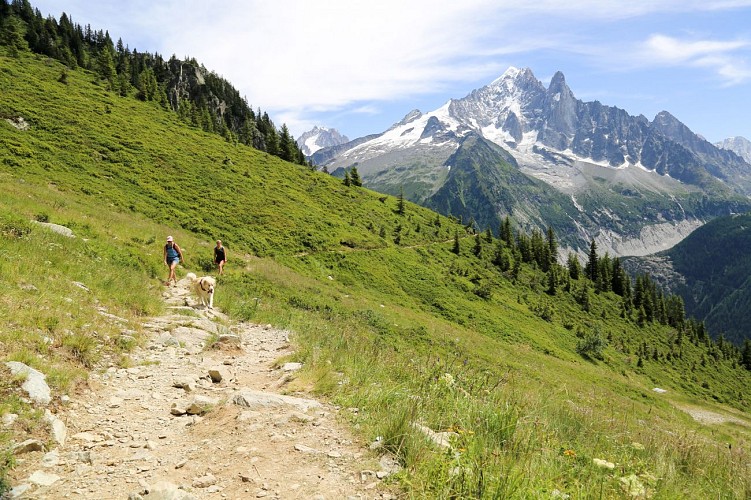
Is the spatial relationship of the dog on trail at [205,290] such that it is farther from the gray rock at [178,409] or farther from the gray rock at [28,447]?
the gray rock at [28,447]

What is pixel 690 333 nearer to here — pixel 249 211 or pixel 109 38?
pixel 249 211

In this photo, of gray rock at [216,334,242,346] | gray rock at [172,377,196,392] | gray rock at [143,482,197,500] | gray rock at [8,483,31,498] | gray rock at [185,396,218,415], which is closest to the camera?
gray rock at [8,483,31,498]

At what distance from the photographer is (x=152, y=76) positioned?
98250 millimetres

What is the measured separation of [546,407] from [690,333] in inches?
5231

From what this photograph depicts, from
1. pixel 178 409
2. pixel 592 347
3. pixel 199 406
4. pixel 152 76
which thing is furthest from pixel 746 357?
pixel 152 76

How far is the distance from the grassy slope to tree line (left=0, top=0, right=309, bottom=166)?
8784 mm

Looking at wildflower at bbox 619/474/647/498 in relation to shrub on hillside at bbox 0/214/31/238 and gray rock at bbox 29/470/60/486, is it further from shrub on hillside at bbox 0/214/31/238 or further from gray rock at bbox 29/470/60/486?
shrub on hillside at bbox 0/214/31/238

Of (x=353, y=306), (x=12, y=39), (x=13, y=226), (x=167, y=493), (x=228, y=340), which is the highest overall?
(x=12, y=39)

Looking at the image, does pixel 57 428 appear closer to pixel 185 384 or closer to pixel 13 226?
pixel 185 384

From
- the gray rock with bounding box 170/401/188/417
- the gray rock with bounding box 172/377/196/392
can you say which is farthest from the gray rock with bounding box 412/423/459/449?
the gray rock with bounding box 172/377/196/392

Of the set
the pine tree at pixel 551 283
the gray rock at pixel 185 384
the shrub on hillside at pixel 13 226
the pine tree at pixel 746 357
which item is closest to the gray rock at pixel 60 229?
the shrub on hillside at pixel 13 226

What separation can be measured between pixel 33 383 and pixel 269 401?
145 inches

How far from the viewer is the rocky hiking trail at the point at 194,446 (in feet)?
15.4

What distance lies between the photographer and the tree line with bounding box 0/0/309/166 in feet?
273
